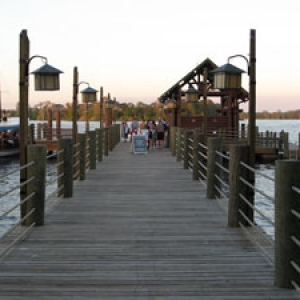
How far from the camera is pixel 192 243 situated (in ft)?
22.3

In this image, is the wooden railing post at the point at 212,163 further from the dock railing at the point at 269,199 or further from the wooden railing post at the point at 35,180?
the wooden railing post at the point at 35,180

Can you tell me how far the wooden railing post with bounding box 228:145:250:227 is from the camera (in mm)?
7516

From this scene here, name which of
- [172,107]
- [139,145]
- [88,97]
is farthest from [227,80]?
[172,107]

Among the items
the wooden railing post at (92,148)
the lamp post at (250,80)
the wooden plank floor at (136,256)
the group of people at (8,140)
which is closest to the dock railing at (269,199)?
the wooden plank floor at (136,256)

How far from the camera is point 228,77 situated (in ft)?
39.0

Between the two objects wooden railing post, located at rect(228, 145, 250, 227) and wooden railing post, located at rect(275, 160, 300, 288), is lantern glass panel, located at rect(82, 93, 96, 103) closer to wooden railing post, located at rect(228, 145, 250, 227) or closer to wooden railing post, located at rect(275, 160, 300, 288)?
wooden railing post, located at rect(228, 145, 250, 227)

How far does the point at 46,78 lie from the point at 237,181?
15.2 feet

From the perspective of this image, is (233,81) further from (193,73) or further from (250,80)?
(193,73)

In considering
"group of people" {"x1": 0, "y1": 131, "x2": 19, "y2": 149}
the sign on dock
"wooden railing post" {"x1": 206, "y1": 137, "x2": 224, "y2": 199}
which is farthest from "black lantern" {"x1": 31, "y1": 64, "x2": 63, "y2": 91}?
"group of people" {"x1": 0, "y1": 131, "x2": 19, "y2": 149}

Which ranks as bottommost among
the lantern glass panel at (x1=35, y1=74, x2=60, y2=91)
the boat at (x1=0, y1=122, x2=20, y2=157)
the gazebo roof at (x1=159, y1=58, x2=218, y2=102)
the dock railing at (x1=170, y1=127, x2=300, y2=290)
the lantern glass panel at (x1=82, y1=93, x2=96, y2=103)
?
the boat at (x1=0, y1=122, x2=20, y2=157)

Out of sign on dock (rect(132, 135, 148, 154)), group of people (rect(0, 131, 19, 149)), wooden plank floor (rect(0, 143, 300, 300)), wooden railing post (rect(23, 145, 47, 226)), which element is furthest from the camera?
group of people (rect(0, 131, 19, 149))

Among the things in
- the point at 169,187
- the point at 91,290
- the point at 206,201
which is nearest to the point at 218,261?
the point at 91,290

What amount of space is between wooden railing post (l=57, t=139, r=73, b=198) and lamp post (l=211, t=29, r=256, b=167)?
3.46 m

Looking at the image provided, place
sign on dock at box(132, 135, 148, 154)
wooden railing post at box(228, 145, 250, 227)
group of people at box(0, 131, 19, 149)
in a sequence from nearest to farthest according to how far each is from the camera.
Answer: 1. wooden railing post at box(228, 145, 250, 227)
2. sign on dock at box(132, 135, 148, 154)
3. group of people at box(0, 131, 19, 149)
